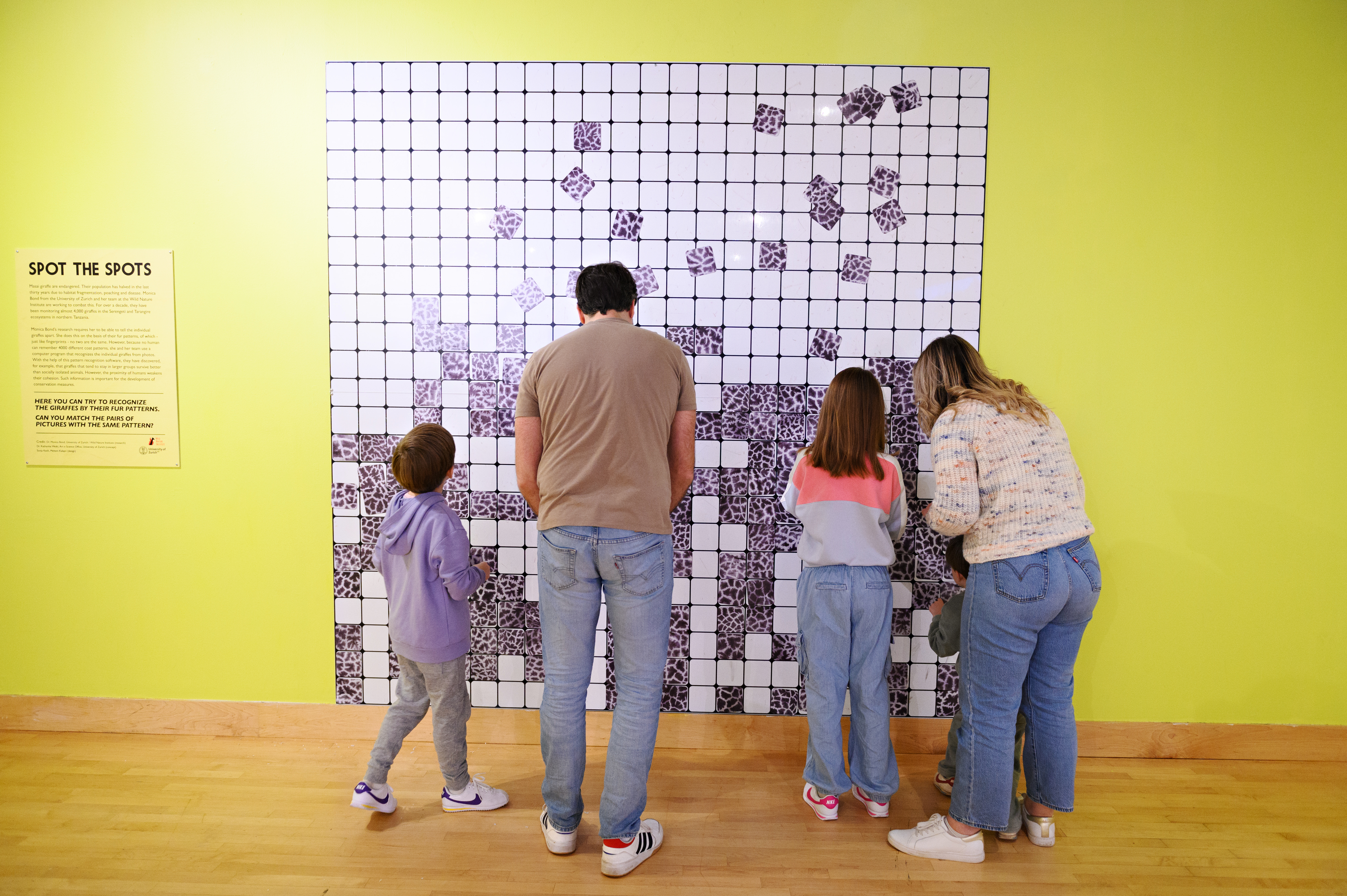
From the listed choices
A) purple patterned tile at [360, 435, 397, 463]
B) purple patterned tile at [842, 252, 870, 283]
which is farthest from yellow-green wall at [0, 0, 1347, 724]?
purple patterned tile at [842, 252, 870, 283]

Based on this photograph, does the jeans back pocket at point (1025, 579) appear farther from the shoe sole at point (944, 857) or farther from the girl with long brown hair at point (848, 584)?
the shoe sole at point (944, 857)

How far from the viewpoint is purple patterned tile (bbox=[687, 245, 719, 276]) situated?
2188 millimetres

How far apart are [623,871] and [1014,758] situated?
101 cm

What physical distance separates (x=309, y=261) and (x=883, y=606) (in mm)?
2059

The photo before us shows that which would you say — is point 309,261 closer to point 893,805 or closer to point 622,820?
point 622,820

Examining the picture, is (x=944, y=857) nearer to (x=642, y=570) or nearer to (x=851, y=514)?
(x=851, y=514)

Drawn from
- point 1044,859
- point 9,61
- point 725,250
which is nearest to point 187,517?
point 9,61

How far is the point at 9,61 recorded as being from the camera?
2197mm

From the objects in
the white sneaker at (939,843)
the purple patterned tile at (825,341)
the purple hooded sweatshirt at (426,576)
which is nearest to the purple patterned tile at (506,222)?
the purple hooded sweatshirt at (426,576)

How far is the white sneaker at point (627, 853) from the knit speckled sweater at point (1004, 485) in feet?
3.51

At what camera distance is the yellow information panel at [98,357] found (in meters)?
2.24

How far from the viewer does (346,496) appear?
2.26 metres

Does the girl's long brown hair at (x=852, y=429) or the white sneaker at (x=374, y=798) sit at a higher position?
the girl's long brown hair at (x=852, y=429)

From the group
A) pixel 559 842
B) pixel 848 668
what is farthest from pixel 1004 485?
pixel 559 842
